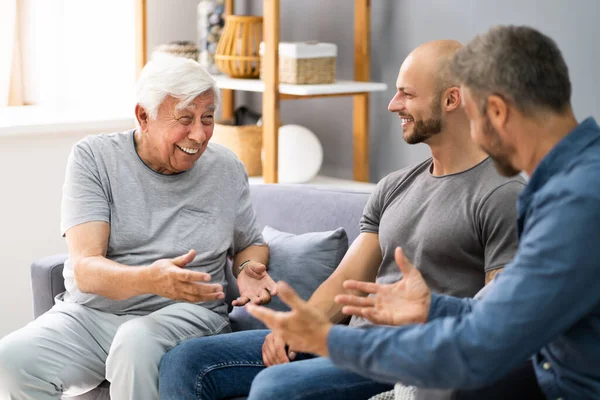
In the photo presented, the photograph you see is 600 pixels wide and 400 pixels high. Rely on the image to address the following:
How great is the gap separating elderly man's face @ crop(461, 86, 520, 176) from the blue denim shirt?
0.19 ft

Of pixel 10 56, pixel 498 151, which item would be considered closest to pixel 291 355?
pixel 498 151

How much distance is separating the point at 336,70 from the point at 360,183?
0.52 meters

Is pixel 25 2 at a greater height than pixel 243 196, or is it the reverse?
pixel 25 2

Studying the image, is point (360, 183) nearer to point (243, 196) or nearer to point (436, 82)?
point (243, 196)

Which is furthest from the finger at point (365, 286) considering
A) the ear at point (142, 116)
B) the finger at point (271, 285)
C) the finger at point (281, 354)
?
the ear at point (142, 116)

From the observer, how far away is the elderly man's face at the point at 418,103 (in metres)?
1.99

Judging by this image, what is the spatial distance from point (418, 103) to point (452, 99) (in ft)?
0.25

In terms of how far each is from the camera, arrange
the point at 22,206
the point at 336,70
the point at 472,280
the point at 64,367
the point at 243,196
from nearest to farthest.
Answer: the point at 472,280, the point at 64,367, the point at 243,196, the point at 22,206, the point at 336,70

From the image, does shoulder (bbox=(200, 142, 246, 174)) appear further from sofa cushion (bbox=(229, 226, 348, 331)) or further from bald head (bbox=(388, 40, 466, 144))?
bald head (bbox=(388, 40, 466, 144))

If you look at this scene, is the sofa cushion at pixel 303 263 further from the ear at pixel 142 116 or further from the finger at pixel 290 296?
the finger at pixel 290 296

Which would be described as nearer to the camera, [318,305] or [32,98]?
[318,305]

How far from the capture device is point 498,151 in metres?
1.38

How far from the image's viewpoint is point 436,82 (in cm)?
199

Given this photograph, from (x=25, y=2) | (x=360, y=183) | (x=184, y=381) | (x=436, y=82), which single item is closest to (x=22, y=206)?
(x=25, y=2)
